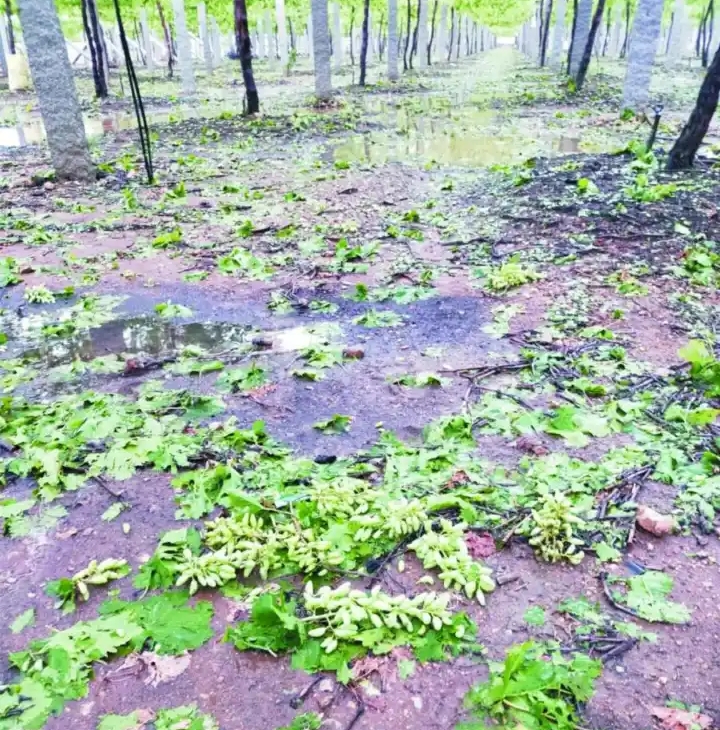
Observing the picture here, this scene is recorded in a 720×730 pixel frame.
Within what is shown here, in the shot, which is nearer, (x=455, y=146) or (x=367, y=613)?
(x=367, y=613)

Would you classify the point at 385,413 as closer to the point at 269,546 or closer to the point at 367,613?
the point at 269,546

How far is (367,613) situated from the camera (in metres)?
2.50

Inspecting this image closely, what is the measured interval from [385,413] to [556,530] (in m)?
1.41

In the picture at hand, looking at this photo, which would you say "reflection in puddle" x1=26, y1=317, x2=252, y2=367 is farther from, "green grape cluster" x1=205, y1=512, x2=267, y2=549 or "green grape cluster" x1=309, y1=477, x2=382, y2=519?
"green grape cluster" x1=205, y1=512, x2=267, y2=549

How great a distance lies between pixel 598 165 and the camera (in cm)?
938

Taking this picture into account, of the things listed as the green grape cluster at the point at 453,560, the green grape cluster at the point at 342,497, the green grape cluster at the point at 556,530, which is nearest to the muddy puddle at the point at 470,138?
the green grape cluster at the point at 342,497

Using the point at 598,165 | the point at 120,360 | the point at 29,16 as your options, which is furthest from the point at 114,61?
the point at 120,360

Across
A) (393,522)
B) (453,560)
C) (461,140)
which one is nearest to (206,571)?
(393,522)

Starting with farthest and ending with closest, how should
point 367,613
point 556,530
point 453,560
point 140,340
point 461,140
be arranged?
1. point 461,140
2. point 140,340
3. point 556,530
4. point 453,560
5. point 367,613

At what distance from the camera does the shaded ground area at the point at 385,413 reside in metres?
2.39

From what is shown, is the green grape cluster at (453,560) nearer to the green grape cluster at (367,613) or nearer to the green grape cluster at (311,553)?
the green grape cluster at (367,613)

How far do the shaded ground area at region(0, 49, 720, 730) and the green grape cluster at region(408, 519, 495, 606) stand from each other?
5cm

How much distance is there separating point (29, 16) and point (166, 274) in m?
5.17

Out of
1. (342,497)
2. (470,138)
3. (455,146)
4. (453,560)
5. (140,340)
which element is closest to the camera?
(453,560)
